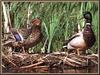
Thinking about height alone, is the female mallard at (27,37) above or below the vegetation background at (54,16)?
below

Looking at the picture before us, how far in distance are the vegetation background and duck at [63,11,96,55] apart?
0.03m

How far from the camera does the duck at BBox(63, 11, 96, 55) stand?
156 centimetres

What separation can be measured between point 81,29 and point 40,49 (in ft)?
1.41

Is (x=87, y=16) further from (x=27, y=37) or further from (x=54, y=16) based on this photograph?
(x=27, y=37)

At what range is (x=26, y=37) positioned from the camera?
159 centimetres

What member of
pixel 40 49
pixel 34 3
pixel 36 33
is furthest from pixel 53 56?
pixel 34 3

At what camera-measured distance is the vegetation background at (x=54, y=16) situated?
1.55 m

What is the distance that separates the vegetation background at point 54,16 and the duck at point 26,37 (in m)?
0.04

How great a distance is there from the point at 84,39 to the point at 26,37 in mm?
553

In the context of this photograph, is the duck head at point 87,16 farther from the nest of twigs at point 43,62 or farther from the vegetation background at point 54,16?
the nest of twigs at point 43,62

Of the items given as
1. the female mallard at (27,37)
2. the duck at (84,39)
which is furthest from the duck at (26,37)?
the duck at (84,39)

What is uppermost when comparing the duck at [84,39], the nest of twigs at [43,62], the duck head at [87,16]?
the duck head at [87,16]

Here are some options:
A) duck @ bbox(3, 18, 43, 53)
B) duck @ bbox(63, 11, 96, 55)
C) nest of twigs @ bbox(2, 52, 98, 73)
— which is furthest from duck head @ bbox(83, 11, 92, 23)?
duck @ bbox(3, 18, 43, 53)

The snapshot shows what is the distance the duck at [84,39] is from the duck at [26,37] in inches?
11.1
